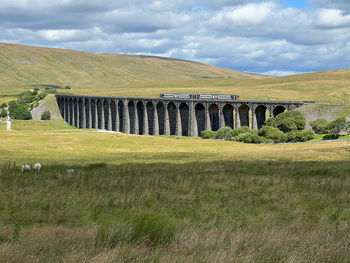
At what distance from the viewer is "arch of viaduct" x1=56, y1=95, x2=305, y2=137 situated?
334 ft

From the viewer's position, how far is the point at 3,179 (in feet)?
62.2

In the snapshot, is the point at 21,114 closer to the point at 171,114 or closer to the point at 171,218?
the point at 171,114

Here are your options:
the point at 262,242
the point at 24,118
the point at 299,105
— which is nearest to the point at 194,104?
the point at 299,105

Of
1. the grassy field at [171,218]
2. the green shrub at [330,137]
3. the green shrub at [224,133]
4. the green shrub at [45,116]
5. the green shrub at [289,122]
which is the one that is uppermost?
the green shrub at [45,116]

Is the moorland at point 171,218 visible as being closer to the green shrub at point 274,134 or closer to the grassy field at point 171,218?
the grassy field at point 171,218

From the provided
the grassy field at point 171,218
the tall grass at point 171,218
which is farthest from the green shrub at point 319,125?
the tall grass at point 171,218

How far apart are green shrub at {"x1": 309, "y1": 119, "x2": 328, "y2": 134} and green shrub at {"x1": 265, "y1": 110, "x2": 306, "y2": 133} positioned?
3.45m

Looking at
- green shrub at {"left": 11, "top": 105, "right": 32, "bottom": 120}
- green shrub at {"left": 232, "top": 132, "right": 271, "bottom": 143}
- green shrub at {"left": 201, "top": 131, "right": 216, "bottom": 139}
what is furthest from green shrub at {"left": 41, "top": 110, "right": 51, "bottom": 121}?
green shrub at {"left": 232, "top": 132, "right": 271, "bottom": 143}

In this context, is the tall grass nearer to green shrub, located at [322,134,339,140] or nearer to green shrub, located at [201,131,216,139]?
green shrub, located at [322,134,339,140]

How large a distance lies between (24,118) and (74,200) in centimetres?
17006

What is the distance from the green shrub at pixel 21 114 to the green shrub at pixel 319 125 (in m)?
126

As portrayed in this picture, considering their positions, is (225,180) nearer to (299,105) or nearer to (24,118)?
(299,105)

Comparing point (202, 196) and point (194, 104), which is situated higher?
point (194, 104)

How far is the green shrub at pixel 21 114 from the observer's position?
563ft
